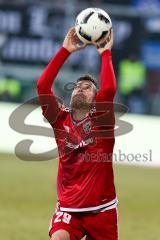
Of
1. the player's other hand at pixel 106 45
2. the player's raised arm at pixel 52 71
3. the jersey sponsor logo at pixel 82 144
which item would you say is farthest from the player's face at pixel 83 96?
the player's other hand at pixel 106 45

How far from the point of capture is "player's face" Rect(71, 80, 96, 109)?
324 inches

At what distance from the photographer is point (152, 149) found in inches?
815

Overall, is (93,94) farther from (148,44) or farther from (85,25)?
(148,44)

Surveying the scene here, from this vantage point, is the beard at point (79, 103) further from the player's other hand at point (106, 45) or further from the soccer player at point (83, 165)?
the player's other hand at point (106, 45)

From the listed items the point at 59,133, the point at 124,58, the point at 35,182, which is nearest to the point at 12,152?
the point at 35,182

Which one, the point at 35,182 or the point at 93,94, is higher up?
the point at 93,94

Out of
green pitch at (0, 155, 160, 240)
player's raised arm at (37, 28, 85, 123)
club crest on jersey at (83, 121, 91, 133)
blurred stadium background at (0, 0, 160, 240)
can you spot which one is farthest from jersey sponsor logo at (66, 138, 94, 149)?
blurred stadium background at (0, 0, 160, 240)

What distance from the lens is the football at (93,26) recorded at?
7.99 meters

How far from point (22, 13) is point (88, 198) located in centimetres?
1896

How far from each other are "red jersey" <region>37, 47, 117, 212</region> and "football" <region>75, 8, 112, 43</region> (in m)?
0.28

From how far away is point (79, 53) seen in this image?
26.2m

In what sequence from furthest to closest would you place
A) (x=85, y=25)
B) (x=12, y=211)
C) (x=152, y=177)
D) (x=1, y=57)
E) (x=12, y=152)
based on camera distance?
(x=1, y=57), (x=12, y=152), (x=152, y=177), (x=12, y=211), (x=85, y=25)

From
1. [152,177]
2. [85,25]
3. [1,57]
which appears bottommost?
[152,177]

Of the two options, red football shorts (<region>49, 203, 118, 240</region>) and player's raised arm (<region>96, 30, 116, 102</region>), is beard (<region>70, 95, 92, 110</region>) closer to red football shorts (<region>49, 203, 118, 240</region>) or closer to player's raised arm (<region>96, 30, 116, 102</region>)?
player's raised arm (<region>96, 30, 116, 102</region>)
